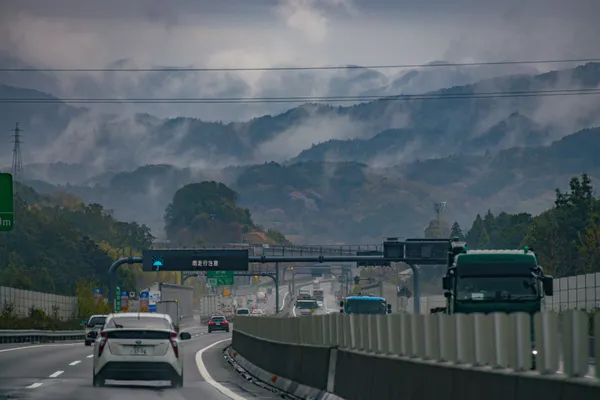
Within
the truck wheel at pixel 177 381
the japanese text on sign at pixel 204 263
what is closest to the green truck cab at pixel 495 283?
the truck wheel at pixel 177 381

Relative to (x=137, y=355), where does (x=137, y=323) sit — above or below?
above

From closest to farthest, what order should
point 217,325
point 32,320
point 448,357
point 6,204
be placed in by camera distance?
point 448,357, point 6,204, point 32,320, point 217,325

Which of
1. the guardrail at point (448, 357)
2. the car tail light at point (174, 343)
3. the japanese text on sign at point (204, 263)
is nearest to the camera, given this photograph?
the guardrail at point (448, 357)

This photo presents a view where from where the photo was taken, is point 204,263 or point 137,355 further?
point 204,263

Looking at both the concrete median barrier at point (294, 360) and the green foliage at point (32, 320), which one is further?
the green foliage at point (32, 320)

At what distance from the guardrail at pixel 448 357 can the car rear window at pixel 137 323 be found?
323 centimetres

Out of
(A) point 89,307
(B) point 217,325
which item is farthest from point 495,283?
(A) point 89,307

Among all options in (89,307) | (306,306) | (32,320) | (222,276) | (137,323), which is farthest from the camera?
(222,276)

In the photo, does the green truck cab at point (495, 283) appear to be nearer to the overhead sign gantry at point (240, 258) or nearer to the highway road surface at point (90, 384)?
the highway road surface at point (90, 384)

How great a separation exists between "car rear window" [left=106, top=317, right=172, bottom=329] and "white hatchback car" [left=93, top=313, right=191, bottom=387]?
0.10m

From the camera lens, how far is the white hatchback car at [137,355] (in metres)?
25.3

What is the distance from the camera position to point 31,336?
66.8 m

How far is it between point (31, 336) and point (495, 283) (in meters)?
41.3

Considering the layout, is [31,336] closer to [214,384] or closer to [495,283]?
[495,283]
